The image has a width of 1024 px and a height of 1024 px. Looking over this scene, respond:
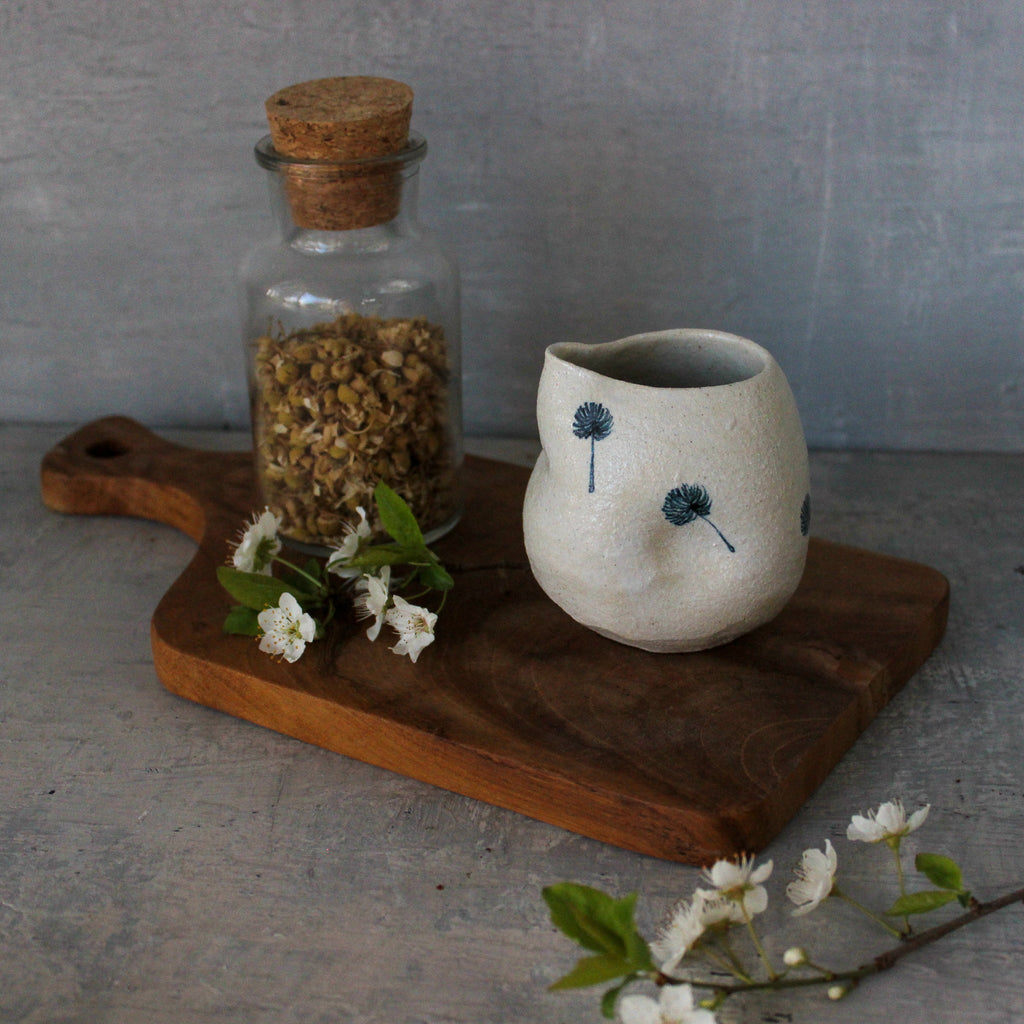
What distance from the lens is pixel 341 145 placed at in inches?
28.1

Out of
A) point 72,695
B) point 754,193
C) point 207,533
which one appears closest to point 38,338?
point 207,533

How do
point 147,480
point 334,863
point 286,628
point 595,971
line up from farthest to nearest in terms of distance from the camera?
1. point 147,480
2. point 286,628
3. point 334,863
4. point 595,971

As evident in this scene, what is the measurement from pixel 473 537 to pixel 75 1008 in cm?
40

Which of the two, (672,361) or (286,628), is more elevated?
(672,361)

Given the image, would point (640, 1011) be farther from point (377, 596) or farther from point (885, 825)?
point (377, 596)

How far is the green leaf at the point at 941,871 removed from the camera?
21.1 inches

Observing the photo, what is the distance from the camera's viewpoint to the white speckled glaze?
0.62m

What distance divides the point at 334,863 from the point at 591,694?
0.16 metres

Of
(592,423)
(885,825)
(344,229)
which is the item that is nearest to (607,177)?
(344,229)

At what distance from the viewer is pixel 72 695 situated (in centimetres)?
73

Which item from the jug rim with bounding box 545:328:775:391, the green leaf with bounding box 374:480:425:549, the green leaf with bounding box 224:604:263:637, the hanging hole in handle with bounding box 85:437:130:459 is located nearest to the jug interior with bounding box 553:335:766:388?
the jug rim with bounding box 545:328:775:391

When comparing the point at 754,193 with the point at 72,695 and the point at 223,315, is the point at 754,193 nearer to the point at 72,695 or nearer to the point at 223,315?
the point at 223,315

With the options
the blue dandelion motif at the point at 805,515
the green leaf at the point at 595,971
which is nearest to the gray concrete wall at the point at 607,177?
the blue dandelion motif at the point at 805,515

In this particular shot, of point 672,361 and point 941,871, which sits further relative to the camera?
point 672,361
